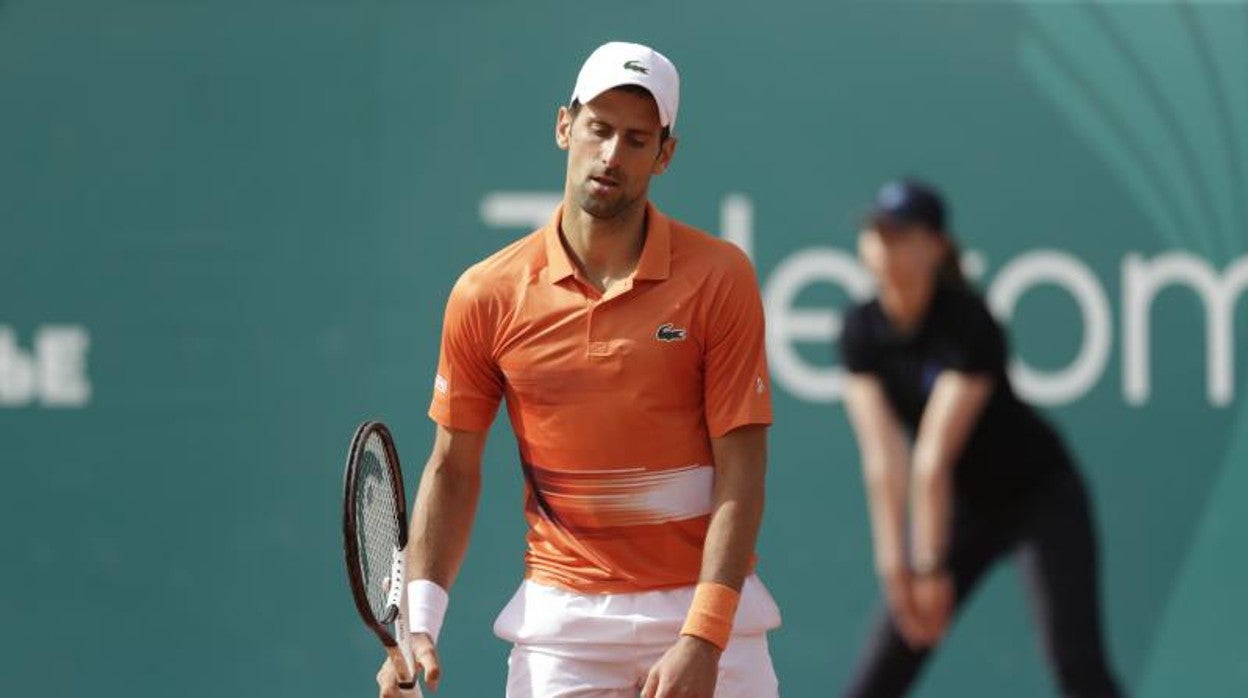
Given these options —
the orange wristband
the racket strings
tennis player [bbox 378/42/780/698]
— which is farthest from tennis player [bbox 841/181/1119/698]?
the orange wristband

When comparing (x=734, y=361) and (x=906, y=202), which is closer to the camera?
(x=734, y=361)

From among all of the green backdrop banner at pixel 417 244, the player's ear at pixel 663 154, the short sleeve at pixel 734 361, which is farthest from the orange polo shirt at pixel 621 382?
the green backdrop banner at pixel 417 244

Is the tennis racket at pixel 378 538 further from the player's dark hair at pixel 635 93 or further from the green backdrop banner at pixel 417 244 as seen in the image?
the green backdrop banner at pixel 417 244

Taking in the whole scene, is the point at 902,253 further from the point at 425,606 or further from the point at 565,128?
the point at 425,606

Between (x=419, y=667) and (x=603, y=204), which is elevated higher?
(x=603, y=204)

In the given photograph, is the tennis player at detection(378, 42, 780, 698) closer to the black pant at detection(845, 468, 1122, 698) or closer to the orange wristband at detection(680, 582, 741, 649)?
the orange wristband at detection(680, 582, 741, 649)

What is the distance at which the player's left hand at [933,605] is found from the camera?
20.0ft

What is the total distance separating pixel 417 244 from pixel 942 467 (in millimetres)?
1616

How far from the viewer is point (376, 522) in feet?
12.5

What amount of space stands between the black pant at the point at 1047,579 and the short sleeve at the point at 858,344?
1.69 feet

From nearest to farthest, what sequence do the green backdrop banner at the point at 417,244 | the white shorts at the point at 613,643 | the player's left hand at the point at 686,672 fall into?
the player's left hand at the point at 686,672
the white shorts at the point at 613,643
the green backdrop banner at the point at 417,244

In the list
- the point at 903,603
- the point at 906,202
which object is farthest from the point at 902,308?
the point at 903,603

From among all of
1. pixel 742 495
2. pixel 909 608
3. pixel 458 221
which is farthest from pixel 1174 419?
pixel 742 495

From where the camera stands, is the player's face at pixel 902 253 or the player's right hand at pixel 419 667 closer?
the player's right hand at pixel 419 667
